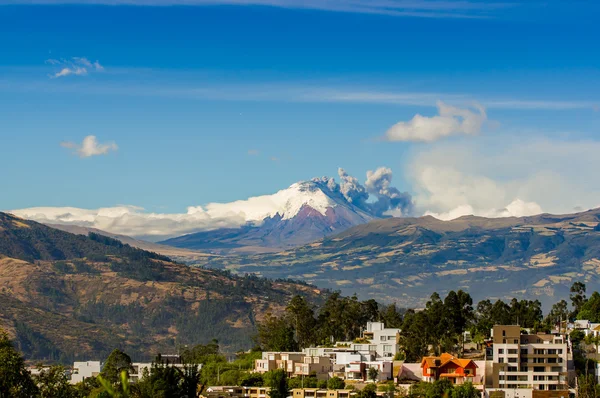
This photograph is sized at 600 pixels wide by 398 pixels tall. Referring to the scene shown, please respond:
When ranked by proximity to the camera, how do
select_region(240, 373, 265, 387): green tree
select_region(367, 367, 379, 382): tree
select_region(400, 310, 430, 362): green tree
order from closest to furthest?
select_region(367, 367, 379, 382): tree
select_region(240, 373, 265, 387): green tree
select_region(400, 310, 430, 362): green tree

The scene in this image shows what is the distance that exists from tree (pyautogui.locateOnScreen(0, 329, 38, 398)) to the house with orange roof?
56.6 m

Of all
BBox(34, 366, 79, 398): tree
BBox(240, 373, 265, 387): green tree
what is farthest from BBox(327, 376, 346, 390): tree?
BBox(34, 366, 79, 398): tree

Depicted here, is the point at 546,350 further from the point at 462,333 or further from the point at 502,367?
the point at 462,333

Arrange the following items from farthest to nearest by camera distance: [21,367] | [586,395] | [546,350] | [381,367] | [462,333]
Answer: [462,333]
[381,367]
[546,350]
[586,395]
[21,367]

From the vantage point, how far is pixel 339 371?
170 metres

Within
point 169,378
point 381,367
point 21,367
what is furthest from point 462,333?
point 21,367

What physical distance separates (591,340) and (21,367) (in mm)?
84857

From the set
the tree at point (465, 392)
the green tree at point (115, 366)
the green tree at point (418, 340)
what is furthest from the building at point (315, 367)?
the tree at point (465, 392)

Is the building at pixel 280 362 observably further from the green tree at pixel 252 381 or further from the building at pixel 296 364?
the green tree at pixel 252 381

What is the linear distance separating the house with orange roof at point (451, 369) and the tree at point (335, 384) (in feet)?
38.4

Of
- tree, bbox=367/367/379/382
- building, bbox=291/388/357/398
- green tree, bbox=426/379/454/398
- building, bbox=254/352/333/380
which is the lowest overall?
building, bbox=291/388/357/398

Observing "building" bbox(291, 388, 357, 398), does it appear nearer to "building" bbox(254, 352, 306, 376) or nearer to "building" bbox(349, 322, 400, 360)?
"building" bbox(254, 352, 306, 376)

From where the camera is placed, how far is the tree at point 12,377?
119 metres

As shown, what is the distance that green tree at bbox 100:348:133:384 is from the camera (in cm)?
17250
